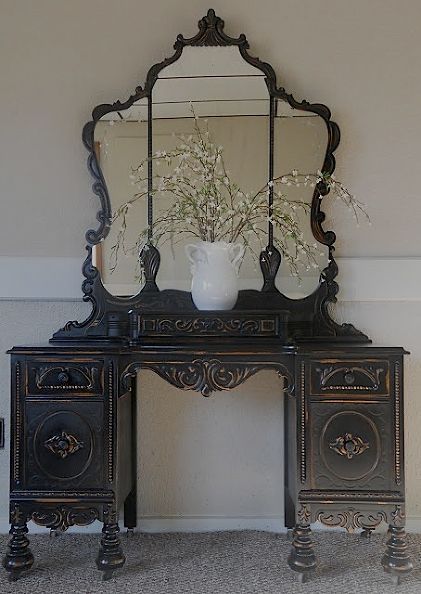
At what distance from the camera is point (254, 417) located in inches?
90.4

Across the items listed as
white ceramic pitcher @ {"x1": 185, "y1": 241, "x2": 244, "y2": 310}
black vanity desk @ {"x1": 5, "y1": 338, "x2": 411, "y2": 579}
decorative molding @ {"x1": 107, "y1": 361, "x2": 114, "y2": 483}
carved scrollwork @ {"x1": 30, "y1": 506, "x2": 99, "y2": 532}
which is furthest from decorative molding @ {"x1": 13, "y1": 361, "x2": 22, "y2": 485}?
white ceramic pitcher @ {"x1": 185, "y1": 241, "x2": 244, "y2": 310}

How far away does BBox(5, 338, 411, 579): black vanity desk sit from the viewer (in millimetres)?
1810

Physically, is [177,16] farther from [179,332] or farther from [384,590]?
[384,590]

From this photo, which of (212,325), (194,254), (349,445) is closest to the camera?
(349,445)

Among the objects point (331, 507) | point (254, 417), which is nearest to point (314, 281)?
point (254, 417)

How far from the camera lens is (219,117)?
2.21m

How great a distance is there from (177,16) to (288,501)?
6.12ft

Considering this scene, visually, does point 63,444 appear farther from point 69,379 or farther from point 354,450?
point 354,450

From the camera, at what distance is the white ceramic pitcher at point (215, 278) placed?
2031mm

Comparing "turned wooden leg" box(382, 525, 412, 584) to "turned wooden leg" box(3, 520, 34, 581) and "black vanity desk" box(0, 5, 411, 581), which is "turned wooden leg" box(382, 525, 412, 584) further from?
"turned wooden leg" box(3, 520, 34, 581)

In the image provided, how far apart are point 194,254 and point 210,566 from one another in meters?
1.05

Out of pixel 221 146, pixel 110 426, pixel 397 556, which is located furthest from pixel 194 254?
pixel 397 556

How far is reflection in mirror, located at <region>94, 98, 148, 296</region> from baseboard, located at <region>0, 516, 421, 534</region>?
0.89 meters

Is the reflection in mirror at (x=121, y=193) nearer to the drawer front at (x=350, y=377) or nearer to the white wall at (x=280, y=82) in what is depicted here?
the white wall at (x=280, y=82)
